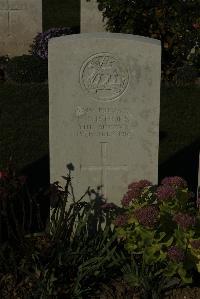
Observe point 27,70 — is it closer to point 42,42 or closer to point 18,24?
point 42,42

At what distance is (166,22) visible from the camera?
9.66 m

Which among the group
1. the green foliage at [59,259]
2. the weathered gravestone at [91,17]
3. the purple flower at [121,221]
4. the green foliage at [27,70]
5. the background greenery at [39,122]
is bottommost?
the green foliage at [59,259]

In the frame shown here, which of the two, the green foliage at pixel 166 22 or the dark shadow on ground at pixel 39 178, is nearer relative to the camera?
the dark shadow on ground at pixel 39 178

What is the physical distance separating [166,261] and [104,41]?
1.57m

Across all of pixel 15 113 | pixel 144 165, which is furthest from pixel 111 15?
pixel 144 165

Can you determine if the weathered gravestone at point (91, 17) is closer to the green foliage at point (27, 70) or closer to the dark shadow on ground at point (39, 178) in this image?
the green foliage at point (27, 70)

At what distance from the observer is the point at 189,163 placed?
23.5ft

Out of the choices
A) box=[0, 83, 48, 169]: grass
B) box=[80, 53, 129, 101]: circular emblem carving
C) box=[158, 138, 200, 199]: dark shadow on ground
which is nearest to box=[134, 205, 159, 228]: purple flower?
box=[80, 53, 129, 101]: circular emblem carving

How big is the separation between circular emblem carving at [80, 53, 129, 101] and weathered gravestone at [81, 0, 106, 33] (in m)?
5.50

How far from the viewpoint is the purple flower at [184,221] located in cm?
439

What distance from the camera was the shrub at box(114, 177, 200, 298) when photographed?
4.45m

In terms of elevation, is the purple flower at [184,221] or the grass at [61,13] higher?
the grass at [61,13]

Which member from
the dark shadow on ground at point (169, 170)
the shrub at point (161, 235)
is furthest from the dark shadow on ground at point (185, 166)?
the shrub at point (161, 235)

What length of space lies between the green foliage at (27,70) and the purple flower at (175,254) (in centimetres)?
558
